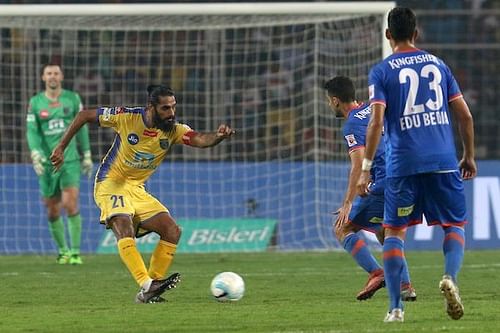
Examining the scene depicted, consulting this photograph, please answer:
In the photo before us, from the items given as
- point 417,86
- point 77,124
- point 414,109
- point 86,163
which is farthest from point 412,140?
point 86,163

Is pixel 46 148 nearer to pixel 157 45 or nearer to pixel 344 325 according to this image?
pixel 157 45

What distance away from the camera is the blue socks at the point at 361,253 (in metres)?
10.8

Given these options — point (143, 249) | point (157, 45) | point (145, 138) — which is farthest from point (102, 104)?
point (145, 138)

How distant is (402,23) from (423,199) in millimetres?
Result: 1153

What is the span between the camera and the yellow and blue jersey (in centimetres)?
1120

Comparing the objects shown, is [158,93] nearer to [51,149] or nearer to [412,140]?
[412,140]

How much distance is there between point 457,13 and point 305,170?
501cm

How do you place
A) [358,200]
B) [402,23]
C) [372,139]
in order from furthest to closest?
[358,200], [402,23], [372,139]

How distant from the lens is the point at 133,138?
11.2m

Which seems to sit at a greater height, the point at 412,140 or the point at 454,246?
the point at 412,140

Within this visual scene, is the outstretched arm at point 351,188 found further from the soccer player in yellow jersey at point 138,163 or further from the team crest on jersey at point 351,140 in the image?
the soccer player in yellow jersey at point 138,163

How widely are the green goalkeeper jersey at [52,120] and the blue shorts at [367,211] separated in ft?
19.6

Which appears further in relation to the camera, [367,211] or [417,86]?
[367,211]

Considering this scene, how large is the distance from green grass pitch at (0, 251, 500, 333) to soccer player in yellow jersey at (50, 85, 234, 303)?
55cm
